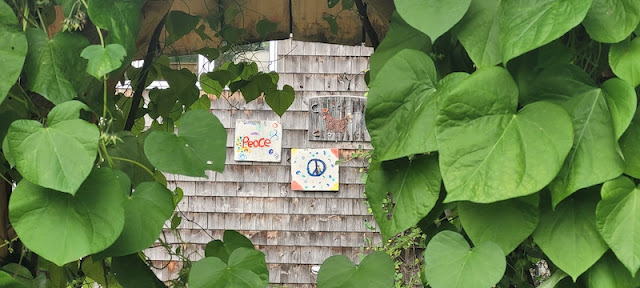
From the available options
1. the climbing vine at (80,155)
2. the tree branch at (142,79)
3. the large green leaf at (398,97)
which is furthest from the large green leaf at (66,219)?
the tree branch at (142,79)

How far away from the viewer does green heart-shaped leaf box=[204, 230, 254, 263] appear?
3.13ft

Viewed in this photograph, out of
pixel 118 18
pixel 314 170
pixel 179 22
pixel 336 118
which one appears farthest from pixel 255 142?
pixel 118 18

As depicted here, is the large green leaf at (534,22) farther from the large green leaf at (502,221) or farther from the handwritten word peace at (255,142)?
the handwritten word peace at (255,142)

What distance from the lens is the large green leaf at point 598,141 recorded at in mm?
586

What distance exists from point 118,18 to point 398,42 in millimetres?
289

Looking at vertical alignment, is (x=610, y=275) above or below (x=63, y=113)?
below

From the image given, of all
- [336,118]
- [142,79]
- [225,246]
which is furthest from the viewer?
[336,118]

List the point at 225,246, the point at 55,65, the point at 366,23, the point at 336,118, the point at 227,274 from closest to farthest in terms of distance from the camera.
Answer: the point at 55,65 → the point at 227,274 → the point at 225,246 → the point at 366,23 → the point at 336,118

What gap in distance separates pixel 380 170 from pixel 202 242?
3667 millimetres

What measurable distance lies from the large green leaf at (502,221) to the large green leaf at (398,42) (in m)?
0.18

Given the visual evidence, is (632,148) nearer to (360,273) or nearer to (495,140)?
(495,140)

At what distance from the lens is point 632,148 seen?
0.60 metres

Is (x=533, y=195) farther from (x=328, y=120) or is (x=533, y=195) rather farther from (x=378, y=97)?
(x=328, y=120)

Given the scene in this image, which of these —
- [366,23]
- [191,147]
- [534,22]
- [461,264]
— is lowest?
[461,264]
